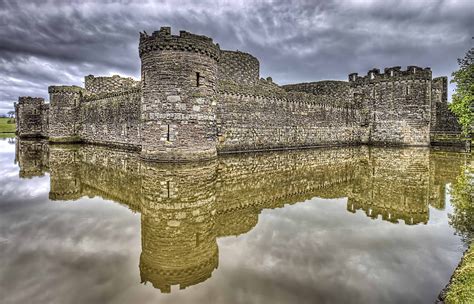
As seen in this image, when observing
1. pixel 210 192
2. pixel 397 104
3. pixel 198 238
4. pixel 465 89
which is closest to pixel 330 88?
pixel 397 104

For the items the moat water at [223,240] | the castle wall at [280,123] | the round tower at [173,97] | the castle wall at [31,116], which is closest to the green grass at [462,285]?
the moat water at [223,240]

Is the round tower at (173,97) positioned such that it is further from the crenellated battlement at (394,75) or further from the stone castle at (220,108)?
the crenellated battlement at (394,75)

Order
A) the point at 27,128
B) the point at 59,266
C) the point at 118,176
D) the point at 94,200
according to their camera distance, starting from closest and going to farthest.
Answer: the point at 59,266, the point at 94,200, the point at 118,176, the point at 27,128

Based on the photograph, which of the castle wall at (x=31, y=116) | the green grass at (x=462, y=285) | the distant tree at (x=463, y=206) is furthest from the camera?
the castle wall at (x=31, y=116)

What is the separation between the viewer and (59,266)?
4.09 meters

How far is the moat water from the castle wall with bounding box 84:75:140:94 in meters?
20.9

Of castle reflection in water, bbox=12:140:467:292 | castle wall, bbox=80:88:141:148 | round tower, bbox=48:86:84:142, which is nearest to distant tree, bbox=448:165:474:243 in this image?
castle reflection in water, bbox=12:140:467:292

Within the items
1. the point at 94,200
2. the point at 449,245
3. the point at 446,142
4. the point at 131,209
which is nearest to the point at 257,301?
the point at 449,245

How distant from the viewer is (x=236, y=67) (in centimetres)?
2409

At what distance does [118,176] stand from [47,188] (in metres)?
2.22

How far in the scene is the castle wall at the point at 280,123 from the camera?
61.5 ft

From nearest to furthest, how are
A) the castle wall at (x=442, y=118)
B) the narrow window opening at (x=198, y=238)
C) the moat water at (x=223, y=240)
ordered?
the moat water at (x=223, y=240) → the narrow window opening at (x=198, y=238) → the castle wall at (x=442, y=118)

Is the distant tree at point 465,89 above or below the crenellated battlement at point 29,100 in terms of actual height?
below

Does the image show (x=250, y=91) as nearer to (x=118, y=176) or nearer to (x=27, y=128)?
(x=118, y=176)
